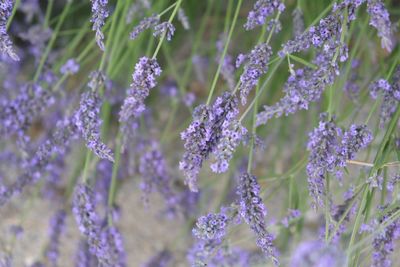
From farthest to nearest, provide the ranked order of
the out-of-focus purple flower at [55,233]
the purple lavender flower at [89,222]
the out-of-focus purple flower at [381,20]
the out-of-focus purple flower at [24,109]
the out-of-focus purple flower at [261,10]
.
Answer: the out-of-focus purple flower at [55,233] → the out-of-focus purple flower at [24,109] → the purple lavender flower at [89,222] → the out-of-focus purple flower at [261,10] → the out-of-focus purple flower at [381,20]

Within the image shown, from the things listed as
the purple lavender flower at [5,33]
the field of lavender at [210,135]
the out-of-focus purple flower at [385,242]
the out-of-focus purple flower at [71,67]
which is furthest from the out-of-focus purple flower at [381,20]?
the out-of-focus purple flower at [71,67]

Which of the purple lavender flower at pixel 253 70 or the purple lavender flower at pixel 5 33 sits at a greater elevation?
the purple lavender flower at pixel 5 33

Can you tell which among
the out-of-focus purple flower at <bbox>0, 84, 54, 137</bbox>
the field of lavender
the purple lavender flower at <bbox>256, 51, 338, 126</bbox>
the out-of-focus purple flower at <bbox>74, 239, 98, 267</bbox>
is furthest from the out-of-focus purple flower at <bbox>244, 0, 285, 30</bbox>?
the out-of-focus purple flower at <bbox>74, 239, 98, 267</bbox>

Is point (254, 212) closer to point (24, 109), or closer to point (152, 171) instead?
point (152, 171)

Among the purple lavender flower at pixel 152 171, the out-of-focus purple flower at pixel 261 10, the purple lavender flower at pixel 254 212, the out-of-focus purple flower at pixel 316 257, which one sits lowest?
the out-of-focus purple flower at pixel 316 257

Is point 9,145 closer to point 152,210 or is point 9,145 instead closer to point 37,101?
point 152,210

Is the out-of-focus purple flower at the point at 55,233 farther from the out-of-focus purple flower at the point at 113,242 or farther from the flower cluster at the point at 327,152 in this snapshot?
the flower cluster at the point at 327,152

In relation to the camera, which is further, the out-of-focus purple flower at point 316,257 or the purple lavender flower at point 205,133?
the purple lavender flower at point 205,133

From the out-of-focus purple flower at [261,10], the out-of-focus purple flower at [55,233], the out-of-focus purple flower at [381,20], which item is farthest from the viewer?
the out-of-focus purple flower at [55,233]
